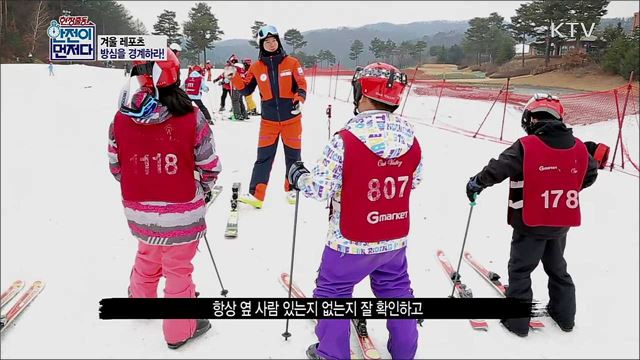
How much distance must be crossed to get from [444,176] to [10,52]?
4768 mm

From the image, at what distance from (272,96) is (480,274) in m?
2.50

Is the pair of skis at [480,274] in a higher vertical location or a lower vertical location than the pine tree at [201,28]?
lower

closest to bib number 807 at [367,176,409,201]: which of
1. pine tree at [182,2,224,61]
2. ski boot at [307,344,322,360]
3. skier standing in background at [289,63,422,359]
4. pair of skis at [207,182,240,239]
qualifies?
skier standing in background at [289,63,422,359]

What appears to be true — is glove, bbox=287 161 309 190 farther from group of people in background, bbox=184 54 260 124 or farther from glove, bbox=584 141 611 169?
group of people in background, bbox=184 54 260 124

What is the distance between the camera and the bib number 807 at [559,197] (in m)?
2.33

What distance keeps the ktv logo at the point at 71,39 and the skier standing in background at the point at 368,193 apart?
2.40 m

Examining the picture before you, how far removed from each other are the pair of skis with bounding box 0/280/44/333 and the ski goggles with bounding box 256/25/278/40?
2.70 m

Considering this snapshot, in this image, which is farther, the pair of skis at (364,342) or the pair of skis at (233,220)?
the pair of skis at (233,220)

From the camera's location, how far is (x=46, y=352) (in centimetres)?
219

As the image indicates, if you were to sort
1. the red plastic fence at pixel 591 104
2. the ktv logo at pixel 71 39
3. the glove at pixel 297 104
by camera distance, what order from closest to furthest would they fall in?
the ktv logo at pixel 71 39
the glove at pixel 297 104
the red plastic fence at pixel 591 104

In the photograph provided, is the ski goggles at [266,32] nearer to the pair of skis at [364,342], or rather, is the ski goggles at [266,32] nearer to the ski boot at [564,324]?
the pair of skis at [364,342]

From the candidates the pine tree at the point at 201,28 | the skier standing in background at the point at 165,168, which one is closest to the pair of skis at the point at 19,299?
the skier standing in background at the point at 165,168

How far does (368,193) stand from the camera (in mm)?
1875

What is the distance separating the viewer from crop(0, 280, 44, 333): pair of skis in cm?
236
